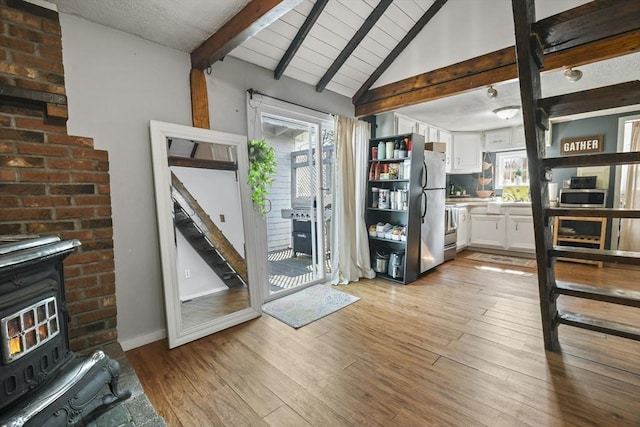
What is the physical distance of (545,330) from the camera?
1.96 meters

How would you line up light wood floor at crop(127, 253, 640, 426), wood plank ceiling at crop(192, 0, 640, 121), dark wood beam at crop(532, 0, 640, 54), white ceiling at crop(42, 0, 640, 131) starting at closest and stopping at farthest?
dark wood beam at crop(532, 0, 640, 54)
light wood floor at crop(127, 253, 640, 426)
white ceiling at crop(42, 0, 640, 131)
wood plank ceiling at crop(192, 0, 640, 121)

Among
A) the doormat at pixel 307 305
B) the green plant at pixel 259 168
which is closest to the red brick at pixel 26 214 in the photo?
the green plant at pixel 259 168

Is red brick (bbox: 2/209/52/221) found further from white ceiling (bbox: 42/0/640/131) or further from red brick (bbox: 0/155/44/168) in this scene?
white ceiling (bbox: 42/0/640/131)

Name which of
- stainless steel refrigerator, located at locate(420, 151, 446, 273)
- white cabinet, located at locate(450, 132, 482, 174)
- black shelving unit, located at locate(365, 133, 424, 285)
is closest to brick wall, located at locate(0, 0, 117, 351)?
black shelving unit, located at locate(365, 133, 424, 285)

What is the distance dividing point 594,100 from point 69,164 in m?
2.90

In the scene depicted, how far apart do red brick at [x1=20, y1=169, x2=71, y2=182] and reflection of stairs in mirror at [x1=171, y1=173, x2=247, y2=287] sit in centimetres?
66

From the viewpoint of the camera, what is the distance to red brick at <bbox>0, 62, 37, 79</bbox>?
1.52m

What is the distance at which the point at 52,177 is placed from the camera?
1.69 metres

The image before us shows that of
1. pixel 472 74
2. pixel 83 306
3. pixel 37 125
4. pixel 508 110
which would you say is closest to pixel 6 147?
pixel 37 125

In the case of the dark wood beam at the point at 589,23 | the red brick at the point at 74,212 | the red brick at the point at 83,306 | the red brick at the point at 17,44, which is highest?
the red brick at the point at 17,44

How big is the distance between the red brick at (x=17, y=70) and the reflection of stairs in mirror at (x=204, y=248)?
43.3 inches

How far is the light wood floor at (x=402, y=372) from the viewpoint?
1470 mm

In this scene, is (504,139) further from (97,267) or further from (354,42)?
(97,267)

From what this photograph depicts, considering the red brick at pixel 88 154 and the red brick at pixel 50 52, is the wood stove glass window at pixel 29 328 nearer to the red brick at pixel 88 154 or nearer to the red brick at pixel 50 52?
the red brick at pixel 88 154
